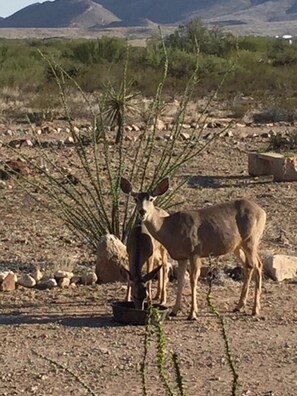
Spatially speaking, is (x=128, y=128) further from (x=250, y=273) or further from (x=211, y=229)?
(x=211, y=229)

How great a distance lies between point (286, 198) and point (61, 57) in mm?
31833

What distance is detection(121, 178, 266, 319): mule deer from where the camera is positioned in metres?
10.8

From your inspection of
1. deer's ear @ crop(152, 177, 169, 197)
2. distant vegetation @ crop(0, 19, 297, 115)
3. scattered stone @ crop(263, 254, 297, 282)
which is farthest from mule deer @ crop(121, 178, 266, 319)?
distant vegetation @ crop(0, 19, 297, 115)

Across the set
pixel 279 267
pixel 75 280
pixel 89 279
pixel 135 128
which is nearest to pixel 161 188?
pixel 89 279

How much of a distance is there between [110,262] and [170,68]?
102 feet

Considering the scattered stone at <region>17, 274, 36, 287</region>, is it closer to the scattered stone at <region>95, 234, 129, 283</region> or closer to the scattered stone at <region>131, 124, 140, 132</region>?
the scattered stone at <region>95, 234, 129, 283</region>

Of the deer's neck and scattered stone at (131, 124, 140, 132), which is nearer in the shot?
the deer's neck

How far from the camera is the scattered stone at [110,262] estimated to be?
12.4 meters

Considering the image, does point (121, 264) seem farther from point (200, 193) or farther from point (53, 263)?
point (200, 193)

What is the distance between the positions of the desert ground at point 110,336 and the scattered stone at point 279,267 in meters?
0.14

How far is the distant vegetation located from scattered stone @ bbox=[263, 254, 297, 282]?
2230 cm

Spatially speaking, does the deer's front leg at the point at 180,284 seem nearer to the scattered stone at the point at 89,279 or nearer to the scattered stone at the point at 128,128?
the scattered stone at the point at 89,279

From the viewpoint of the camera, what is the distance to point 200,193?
1967 cm

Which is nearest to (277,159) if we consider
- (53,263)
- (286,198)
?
(286,198)
